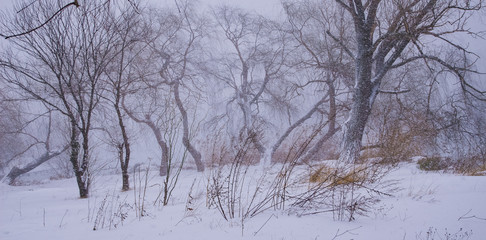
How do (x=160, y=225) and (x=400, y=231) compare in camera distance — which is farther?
(x=160, y=225)

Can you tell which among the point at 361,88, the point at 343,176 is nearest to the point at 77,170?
the point at 343,176

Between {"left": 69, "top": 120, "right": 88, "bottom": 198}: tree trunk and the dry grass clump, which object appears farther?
{"left": 69, "top": 120, "right": 88, "bottom": 198}: tree trunk

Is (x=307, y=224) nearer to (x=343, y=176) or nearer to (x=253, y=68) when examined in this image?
(x=343, y=176)

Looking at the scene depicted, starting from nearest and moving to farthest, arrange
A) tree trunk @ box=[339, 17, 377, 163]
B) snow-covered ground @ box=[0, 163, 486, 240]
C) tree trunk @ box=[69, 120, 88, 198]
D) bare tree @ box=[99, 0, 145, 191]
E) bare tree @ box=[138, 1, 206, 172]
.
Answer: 1. snow-covered ground @ box=[0, 163, 486, 240]
2. tree trunk @ box=[69, 120, 88, 198]
3. bare tree @ box=[99, 0, 145, 191]
4. tree trunk @ box=[339, 17, 377, 163]
5. bare tree @ box=[138, 1, 206, 172]

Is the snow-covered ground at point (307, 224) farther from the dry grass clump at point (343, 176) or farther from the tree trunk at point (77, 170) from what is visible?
the tree trunk at point (77, 170)

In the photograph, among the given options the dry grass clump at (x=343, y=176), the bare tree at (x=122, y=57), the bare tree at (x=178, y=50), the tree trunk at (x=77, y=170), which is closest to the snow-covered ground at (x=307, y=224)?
the dry grass clump at (x=343, y=176)

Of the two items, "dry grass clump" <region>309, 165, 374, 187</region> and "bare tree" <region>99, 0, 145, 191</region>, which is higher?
"bare tree" <region>99, 0, 145, 191</region>

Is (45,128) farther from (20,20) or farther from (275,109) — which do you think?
(275,109)

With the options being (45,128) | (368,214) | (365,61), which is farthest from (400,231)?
(45,128)

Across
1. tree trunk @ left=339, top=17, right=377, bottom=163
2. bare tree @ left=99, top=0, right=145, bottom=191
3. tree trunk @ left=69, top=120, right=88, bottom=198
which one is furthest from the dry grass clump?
tree trunk @ left=69, top=120, right=88, bottom=198

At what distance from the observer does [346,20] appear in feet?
36.8

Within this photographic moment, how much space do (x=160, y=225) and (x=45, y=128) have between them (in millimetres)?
14703

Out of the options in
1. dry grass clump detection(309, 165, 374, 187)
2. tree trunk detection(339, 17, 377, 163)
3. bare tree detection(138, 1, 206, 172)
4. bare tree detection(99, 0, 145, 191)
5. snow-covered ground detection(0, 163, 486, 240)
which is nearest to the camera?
snow-covered ground detection(0, 163, 486, 240)

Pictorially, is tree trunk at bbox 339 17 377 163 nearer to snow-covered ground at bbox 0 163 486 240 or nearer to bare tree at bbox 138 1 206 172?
snow-covered ground at bbox 0 163 486 240
